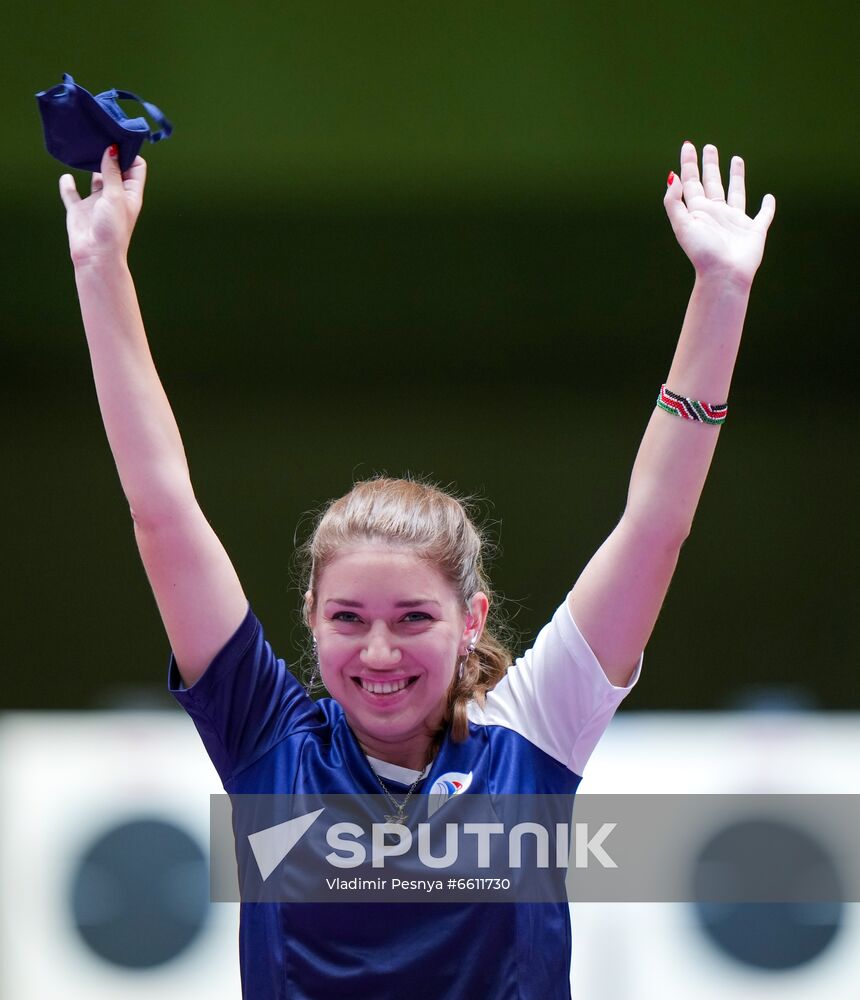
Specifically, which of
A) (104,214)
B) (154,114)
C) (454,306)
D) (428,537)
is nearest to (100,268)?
(104,214)

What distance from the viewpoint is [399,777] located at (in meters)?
1.28

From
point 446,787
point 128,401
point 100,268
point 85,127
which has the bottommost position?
point 446,787

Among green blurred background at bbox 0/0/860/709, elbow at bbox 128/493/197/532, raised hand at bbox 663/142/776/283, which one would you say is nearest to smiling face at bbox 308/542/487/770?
elbow at bbox 128/493/197/532

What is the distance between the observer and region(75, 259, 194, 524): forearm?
122 cm

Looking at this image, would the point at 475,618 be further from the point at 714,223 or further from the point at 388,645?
the point at 714,223

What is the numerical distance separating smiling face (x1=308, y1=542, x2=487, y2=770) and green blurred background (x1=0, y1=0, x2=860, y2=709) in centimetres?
212

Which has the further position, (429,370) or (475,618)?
(429,370)

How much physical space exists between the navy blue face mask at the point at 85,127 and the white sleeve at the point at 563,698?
599mm

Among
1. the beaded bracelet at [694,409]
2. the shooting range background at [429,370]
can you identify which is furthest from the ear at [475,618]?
the shooting range background at [429,370]

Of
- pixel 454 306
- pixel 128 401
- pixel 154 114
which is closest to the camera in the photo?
pixel 128 401

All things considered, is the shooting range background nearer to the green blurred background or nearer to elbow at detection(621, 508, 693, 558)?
the green blurred background

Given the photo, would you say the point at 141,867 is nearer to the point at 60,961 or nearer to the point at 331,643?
the point at 60,961

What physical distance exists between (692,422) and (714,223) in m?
0.20

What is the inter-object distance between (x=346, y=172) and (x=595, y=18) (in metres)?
0.68
